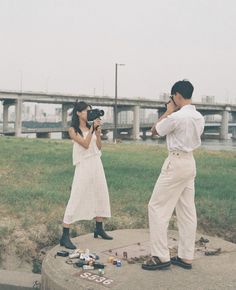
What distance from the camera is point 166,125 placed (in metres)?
4.35

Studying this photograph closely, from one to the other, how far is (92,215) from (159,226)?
1300mm

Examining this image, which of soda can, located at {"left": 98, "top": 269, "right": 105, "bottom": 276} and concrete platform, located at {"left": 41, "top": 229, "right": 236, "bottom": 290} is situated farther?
soda can, located at {"left": 98, "top": 269, "right": 105, "bottom": 276}

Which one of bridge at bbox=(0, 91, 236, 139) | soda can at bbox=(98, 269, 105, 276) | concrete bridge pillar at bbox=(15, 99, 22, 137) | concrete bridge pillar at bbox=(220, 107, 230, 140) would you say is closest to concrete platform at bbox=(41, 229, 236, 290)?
soda can at bbox=(98, 269, 105, 276)

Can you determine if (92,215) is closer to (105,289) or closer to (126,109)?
(105,289)

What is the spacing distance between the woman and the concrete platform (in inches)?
17.0

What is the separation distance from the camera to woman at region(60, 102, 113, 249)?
5379 millimetres

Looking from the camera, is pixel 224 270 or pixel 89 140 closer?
pixel 224 270

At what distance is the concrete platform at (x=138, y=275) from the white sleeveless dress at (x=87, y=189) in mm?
416

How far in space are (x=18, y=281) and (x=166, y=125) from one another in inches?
88.7

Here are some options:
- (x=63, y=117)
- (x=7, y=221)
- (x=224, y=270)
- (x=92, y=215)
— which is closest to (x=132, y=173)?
(x=7, y=221)

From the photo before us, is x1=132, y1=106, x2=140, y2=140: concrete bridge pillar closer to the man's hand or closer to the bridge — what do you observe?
the bridge

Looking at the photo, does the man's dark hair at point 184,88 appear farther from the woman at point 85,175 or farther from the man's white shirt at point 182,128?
the woman at point 85,175

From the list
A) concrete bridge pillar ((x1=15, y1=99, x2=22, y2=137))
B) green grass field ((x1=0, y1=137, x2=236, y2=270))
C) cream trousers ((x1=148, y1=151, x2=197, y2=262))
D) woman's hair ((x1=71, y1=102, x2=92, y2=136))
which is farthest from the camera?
concrete bridge pillar ((x1=15, y1=99, x2=22, y2=137))

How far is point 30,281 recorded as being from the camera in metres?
4.66
